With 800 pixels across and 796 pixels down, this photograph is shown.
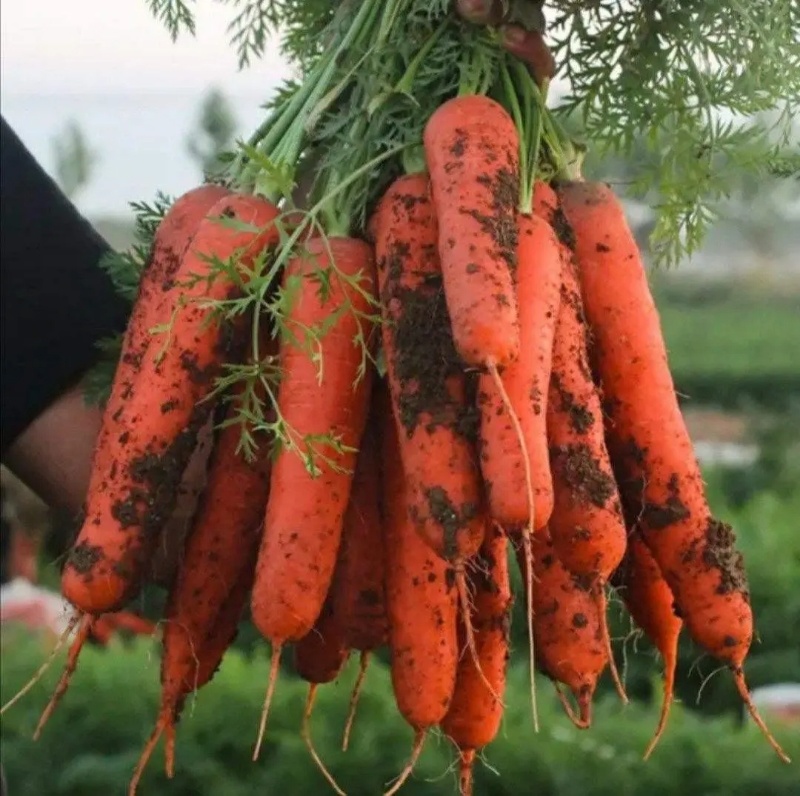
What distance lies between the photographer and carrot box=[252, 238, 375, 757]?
2.79 feet

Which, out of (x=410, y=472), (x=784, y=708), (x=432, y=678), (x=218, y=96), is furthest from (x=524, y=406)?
(x=218, y=96)

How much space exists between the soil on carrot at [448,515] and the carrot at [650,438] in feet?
0.56

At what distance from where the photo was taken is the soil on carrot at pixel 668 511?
0.87 m

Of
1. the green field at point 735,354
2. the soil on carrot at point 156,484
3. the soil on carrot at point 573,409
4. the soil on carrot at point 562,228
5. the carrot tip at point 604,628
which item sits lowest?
the green field at point 735,354

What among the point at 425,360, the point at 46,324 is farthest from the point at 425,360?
the point at 46,324

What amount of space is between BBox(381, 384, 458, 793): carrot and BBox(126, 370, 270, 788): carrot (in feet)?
0.33

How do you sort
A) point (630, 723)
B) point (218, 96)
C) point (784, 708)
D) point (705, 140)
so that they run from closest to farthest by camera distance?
point (705, 140) < point (630, 723) < point (784, 708) < point (218, 96)

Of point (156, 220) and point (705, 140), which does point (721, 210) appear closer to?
point (705, 140)

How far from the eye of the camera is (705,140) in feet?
3.17

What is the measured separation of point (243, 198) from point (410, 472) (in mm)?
229

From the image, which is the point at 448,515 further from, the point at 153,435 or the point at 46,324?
the point at 46,324

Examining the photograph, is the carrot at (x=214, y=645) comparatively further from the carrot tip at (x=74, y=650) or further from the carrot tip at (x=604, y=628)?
the carrot tip at (x=604, y=628)

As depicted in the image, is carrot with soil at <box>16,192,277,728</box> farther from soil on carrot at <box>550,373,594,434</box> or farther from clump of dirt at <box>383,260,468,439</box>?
soil on carrot at <box>550,373,594,434</box>

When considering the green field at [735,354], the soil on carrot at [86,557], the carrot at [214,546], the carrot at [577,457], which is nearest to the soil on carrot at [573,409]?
the carrot at [577,457]
